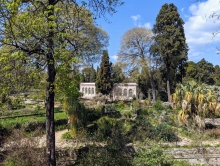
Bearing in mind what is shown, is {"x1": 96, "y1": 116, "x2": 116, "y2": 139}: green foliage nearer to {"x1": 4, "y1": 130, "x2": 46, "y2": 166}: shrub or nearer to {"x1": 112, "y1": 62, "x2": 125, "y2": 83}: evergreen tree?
{"x1": 4, "y1": 130, "x2": 46, "y2": 166}: shrub

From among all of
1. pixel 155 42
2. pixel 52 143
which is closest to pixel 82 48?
pixel 52 143

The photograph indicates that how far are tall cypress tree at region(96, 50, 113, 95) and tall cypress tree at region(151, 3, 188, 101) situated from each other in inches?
280

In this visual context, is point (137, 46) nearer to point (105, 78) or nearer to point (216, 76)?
point (105, 78)

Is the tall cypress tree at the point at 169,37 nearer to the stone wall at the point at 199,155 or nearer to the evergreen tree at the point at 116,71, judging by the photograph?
the evergreen tree at the point at 116,71

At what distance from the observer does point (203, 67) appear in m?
46.0

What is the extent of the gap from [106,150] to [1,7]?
6586 mm

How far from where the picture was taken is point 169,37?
29297 millimetres

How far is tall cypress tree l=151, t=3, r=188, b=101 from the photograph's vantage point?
29.0 metres

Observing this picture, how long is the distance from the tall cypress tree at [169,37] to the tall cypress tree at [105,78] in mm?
7103

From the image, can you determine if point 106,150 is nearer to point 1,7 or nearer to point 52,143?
point 52,143

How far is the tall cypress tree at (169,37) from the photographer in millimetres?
29031

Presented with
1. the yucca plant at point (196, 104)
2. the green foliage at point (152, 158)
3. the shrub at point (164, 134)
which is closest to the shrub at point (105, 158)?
the green foliage at point (152, 158)

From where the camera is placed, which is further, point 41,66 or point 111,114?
point 111,114

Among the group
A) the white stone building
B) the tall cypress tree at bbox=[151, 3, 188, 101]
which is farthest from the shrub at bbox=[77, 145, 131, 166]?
the white stone building
